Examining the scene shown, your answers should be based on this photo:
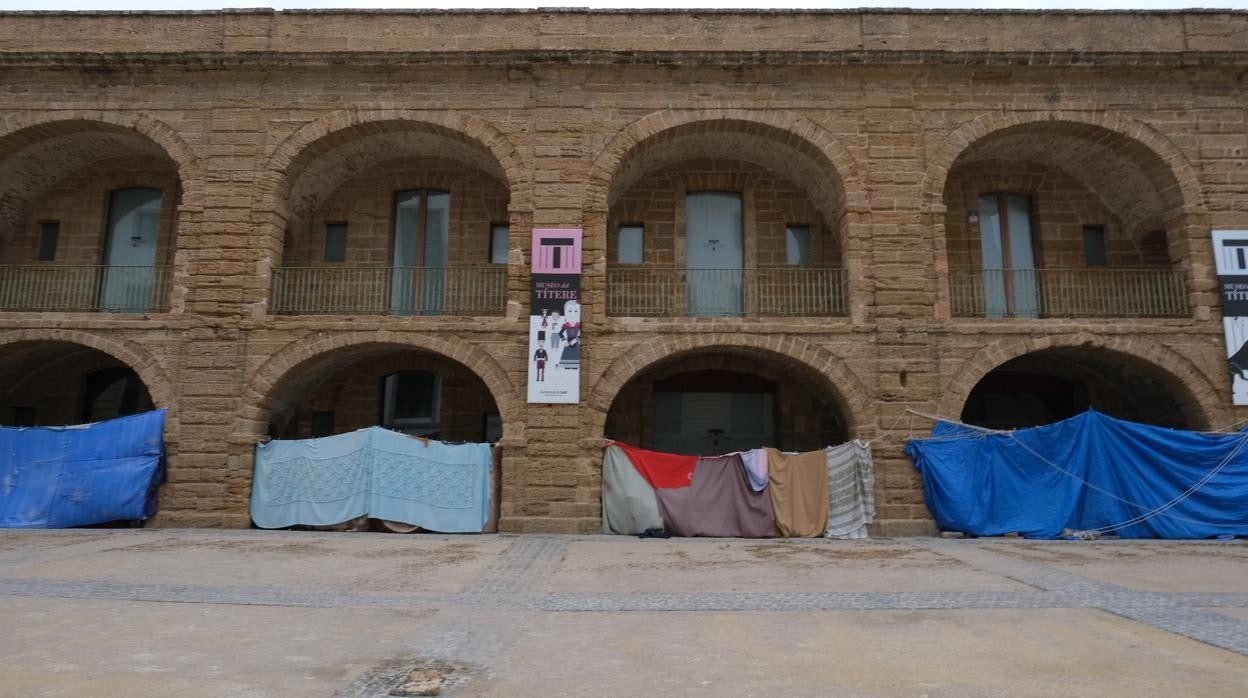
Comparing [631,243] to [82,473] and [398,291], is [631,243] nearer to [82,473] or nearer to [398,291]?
[398,291]

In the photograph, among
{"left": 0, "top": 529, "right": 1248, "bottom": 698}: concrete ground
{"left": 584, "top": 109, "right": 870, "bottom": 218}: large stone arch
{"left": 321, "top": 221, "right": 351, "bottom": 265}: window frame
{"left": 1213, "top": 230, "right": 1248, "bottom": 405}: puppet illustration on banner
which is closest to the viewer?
{"left": 0, "top": 529, "right": 1248, "bottom": 698}: concrete ground

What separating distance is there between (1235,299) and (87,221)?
21062mm

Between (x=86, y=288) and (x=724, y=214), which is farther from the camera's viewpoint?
(x=724, y=214)

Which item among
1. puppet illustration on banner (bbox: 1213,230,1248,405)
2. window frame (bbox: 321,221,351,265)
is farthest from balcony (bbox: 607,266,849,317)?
puppet illustration on banner (bbox: 1213,230,1248,405)

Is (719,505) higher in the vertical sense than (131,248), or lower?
lower

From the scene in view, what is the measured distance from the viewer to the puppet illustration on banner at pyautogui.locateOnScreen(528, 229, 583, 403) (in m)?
12.5

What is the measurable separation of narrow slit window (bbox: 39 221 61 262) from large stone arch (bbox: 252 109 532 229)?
5.22 metres

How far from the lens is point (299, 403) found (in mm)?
14602

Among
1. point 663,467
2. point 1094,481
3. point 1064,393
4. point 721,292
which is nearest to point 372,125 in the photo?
point 721,292

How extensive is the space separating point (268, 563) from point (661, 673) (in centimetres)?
625

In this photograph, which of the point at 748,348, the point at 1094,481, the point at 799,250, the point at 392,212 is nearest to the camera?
the point at 1094,481

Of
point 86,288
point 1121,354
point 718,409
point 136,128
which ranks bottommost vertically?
point 718,409

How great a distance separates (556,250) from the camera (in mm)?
12930

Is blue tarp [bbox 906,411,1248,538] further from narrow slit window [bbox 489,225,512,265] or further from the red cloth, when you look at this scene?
narrow slit window [bbox 489,225,512,265]
